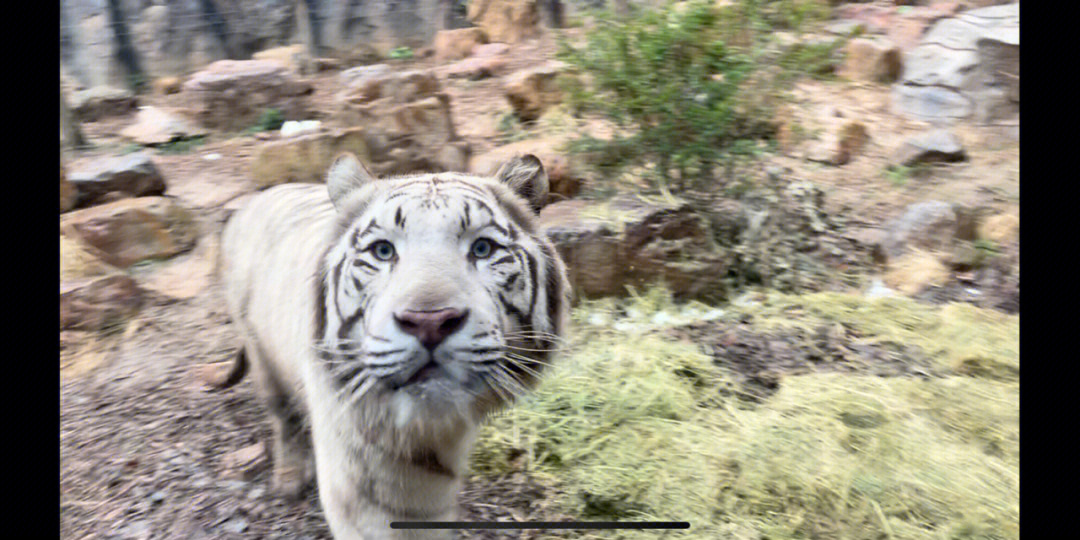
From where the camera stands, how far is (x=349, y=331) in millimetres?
1467

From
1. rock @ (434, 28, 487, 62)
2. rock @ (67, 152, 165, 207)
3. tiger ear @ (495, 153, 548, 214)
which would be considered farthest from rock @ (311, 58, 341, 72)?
tiger ear @ (495, 153, 548, 214)

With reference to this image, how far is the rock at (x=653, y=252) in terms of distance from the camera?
6.40ft

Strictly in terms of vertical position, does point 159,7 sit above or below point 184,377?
above

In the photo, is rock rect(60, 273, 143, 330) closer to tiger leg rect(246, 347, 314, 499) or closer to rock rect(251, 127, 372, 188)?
tiger leg rect(246, 347, 314, 499)

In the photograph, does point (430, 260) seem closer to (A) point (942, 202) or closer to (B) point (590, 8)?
(B) point (590, 8)

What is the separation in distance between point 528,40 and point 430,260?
31.9 inches

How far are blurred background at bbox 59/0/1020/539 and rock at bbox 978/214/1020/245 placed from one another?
11 millimetres

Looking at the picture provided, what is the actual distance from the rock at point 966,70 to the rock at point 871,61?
0.10ft

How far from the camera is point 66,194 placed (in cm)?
184

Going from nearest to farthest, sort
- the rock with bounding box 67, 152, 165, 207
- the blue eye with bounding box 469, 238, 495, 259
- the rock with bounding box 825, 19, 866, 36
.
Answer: the blue eye with bounding box 469, 238, 495, 259
the rock with bounding box 67, 152, 165, 207
the rock with bounding box 825, 19, 866, 36

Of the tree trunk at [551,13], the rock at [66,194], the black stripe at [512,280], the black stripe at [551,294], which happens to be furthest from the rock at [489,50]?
the rock at [66,194]

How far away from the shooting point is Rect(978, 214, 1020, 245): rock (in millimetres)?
1885

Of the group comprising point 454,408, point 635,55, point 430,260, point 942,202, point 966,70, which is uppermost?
point 635,55

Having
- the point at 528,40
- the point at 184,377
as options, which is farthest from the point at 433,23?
the point at 184,377
